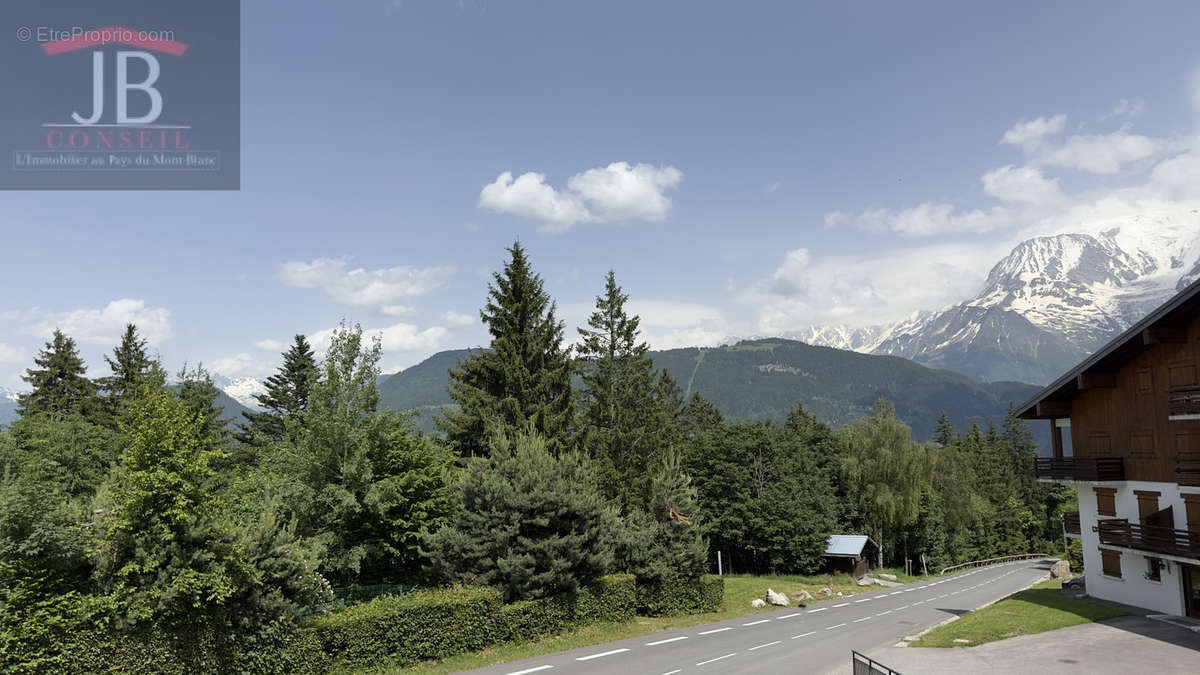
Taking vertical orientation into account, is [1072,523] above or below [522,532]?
below

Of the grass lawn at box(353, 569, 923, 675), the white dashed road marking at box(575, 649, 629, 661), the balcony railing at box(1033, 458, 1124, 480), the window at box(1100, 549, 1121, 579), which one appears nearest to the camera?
the grass lawn at box(353, 569, 923, 675)

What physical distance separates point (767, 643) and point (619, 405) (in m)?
21.7

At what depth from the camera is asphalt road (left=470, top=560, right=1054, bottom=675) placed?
72.4 ft

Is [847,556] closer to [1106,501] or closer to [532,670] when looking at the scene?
[1106,501]

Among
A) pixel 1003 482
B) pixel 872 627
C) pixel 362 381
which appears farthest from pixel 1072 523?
pixel 1003 482

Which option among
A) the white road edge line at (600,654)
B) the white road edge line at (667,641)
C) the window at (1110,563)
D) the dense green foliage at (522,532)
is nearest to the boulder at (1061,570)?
the window at (1110,563)

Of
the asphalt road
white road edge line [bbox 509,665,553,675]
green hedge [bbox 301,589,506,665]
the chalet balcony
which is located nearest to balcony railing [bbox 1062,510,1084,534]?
the chalet balcony

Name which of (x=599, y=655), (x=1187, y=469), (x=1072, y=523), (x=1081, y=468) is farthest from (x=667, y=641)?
(x=1187, y=469)

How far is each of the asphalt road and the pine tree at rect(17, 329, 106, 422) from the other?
6025cm

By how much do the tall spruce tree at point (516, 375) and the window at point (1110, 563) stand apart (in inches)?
1024

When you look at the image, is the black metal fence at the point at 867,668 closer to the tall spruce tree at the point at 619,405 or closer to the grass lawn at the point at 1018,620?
the grass lawn at the point at 1018,620

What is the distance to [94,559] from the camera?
1714 centimetres

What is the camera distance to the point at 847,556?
56750 mm

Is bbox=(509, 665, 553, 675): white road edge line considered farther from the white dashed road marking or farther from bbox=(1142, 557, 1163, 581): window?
bbox=(1142, 557, 1163, 581): window
